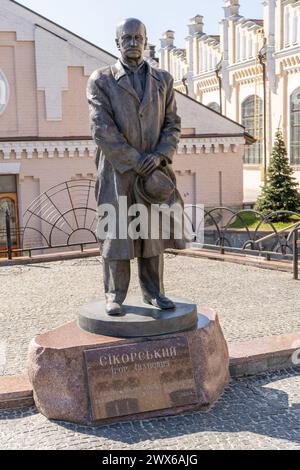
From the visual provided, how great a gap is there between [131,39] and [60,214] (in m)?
13.4

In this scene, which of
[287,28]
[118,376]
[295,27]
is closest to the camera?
[118,376]

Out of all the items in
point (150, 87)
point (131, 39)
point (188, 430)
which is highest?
point (131, 39)

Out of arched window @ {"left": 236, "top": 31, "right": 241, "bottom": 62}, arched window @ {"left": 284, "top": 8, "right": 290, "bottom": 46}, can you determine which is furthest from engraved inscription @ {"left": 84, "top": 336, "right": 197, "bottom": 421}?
arched window @ {"left": 236, "top": 31, "right": 241, "bottom": 62}

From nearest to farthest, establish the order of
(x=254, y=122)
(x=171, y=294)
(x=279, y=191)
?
1. (x=171, y=294)
2. (x=279, y=191)
3. (x=254, y=122)

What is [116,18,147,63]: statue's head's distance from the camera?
15.3ft

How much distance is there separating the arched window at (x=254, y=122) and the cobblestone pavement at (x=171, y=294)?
58.5 ft

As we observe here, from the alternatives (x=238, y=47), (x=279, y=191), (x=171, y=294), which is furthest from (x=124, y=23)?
(x=238, y=47)

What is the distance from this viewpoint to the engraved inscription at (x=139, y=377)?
4582 mm

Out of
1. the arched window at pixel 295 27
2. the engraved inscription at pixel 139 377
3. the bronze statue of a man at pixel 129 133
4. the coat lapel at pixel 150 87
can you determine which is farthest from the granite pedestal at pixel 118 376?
the arched window at pixel 295 27

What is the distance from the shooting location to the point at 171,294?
9.10 metres

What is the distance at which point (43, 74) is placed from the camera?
1748 centimetres

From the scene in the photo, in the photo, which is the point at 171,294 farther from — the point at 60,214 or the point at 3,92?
the point at 3,92

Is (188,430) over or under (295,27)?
under

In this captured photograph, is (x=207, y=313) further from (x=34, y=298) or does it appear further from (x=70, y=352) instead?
(x=34, y=298)
